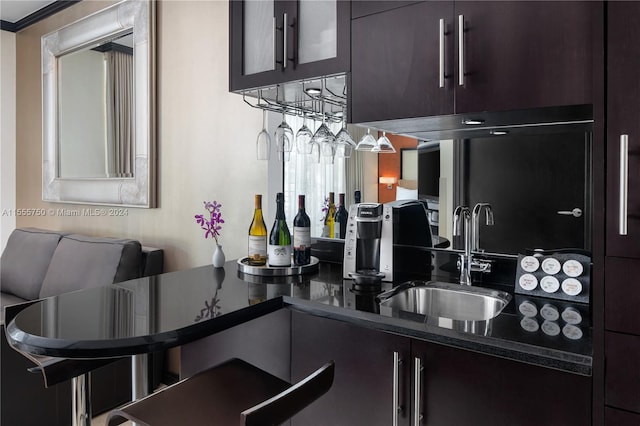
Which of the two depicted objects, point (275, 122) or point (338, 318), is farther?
point (275, 122)

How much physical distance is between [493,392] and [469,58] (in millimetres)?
922

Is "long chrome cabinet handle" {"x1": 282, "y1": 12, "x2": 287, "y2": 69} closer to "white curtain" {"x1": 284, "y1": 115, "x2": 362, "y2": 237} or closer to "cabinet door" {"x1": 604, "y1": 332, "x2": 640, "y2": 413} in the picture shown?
"white curtain" {"x1": 284, "y1": 115, "x2": 362, "y2": 237}

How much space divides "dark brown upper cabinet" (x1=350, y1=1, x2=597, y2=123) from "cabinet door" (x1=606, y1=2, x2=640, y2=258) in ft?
0.23

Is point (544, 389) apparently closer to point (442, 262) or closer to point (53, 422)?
point (442, 262)

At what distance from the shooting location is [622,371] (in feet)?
3.16

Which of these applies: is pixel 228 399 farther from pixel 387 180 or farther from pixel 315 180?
pixel 315 180

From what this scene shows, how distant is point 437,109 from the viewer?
1.36m

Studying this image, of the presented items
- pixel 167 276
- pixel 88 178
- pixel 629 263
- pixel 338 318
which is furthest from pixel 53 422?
pixel 629 263

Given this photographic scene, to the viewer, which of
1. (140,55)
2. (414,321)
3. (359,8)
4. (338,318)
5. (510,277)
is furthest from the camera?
(140,55)

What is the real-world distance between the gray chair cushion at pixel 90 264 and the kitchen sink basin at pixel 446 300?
1661mm

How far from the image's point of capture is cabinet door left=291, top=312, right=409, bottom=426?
49.7 inches

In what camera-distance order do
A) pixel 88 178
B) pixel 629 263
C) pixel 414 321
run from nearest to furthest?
1. pixel 629 263
2. pixel 414 321
3. pixel 88 178

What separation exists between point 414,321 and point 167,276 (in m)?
1.06

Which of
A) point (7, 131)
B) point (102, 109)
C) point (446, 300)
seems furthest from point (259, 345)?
point (7, 131)
